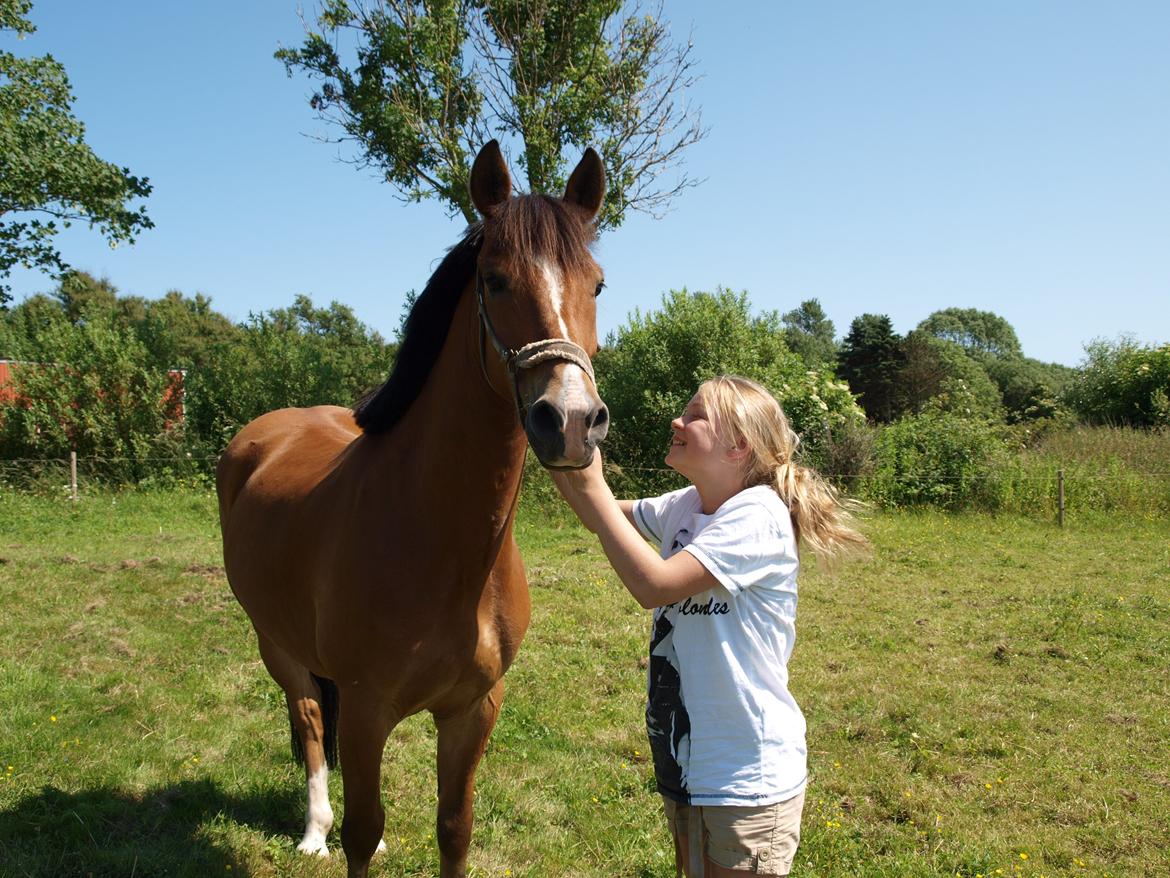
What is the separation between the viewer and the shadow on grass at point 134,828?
3062 mm

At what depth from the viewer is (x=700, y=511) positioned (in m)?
2.08

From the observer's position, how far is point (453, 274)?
2342 mm

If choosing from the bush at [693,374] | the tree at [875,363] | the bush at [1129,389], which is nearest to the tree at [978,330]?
the tree at [875,363]

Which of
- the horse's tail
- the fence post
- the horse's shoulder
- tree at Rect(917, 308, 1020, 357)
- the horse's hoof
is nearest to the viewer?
the horse's hoof

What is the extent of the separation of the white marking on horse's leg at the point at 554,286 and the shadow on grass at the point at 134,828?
9.23ft

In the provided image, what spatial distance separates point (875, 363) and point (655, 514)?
40.4 meters

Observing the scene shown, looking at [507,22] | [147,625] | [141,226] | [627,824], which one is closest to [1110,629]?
[627,824]

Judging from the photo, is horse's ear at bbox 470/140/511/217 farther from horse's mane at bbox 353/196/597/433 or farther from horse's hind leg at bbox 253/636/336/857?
horse's hind leg at bbox 253/636/336/857

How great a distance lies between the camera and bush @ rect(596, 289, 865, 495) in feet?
49.6

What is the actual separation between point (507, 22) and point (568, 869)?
650 inches

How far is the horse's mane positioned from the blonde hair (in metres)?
0.52

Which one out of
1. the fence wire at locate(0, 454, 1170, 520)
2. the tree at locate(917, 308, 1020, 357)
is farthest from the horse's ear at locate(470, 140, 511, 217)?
the tree at locate(917, 308, 1020, 357)

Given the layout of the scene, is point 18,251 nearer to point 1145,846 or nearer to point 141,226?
point 141,226

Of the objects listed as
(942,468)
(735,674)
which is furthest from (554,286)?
(942,468)
